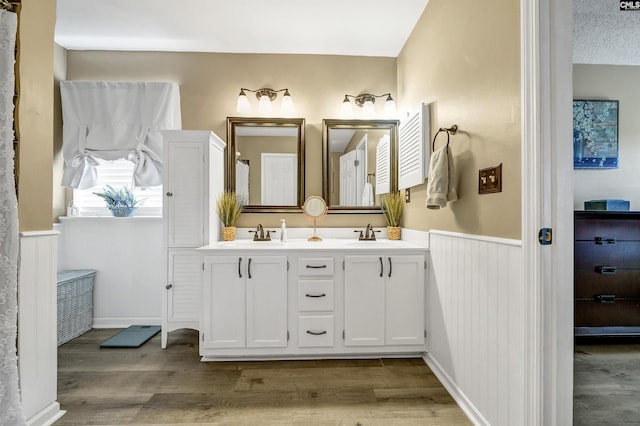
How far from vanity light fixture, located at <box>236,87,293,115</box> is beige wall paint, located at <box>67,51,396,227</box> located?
8 centimetres

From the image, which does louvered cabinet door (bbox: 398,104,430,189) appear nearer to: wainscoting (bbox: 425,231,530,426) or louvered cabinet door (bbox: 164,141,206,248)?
wainscoting (bbox: 425,231,530,426)

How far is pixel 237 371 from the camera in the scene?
2262 millimetres

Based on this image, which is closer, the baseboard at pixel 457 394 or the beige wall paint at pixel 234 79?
the baseboard at pixel 457 394

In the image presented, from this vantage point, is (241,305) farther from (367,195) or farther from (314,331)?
(367,195)

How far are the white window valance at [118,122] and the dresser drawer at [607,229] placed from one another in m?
3.52

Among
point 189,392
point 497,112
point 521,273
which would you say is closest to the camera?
point 521,273

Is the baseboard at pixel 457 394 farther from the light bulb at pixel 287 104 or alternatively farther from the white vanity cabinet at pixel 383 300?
the light bulb at pixel 287 104

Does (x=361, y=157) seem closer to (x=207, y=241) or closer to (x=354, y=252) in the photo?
(x=354, y=252)

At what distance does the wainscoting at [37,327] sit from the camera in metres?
1.55

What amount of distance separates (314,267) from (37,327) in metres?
1.56

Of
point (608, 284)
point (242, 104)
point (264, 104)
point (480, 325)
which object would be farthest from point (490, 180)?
point (242, 104)

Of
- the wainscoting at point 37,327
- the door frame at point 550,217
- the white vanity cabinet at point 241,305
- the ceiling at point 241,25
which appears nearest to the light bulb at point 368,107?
the ceiling at point 241,25

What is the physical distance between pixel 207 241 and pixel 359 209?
1382 millimetres

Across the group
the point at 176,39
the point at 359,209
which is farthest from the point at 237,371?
the point at 176,39
